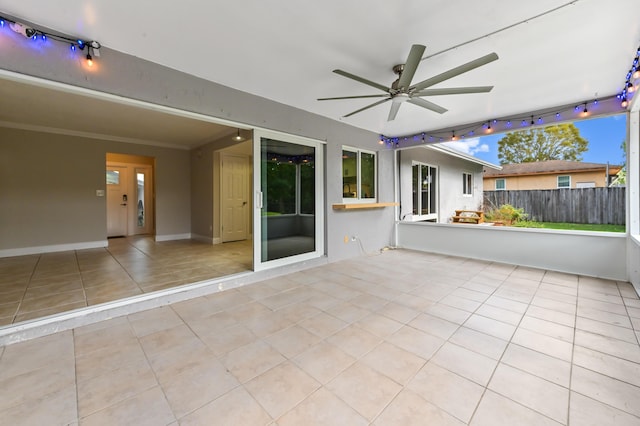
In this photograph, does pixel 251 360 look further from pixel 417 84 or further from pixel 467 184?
pixel 467 184

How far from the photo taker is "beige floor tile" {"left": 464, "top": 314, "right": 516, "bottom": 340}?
89.0 inches

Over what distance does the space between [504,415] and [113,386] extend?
7.60 ft

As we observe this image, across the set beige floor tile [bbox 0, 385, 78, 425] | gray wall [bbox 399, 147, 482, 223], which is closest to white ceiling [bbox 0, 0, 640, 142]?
beige floor tile [bbox 0, 385, 78, 425]

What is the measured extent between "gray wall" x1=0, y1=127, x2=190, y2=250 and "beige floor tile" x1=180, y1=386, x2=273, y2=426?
20.7 feet

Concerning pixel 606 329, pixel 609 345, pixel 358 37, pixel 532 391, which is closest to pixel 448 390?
pixel 532 391

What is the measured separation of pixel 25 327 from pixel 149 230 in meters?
6.48

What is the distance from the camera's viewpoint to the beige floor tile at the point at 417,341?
2002 millimetres

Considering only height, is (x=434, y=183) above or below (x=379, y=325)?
above

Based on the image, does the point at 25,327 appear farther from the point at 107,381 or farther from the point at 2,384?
the point at 107,381

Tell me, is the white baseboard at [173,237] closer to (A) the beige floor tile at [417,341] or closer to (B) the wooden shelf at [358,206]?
(B) the wooden shelf at [358,206]

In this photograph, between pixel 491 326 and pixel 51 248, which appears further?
Result: pixel 51 248

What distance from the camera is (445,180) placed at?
27.2 feet

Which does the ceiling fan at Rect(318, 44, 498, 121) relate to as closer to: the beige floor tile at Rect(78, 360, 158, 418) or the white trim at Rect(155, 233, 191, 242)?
the beige floor tile at Rect(78, 360, 158, 418)

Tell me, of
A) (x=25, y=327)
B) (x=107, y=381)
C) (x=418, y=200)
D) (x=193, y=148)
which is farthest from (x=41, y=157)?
(x=418, y=200)
